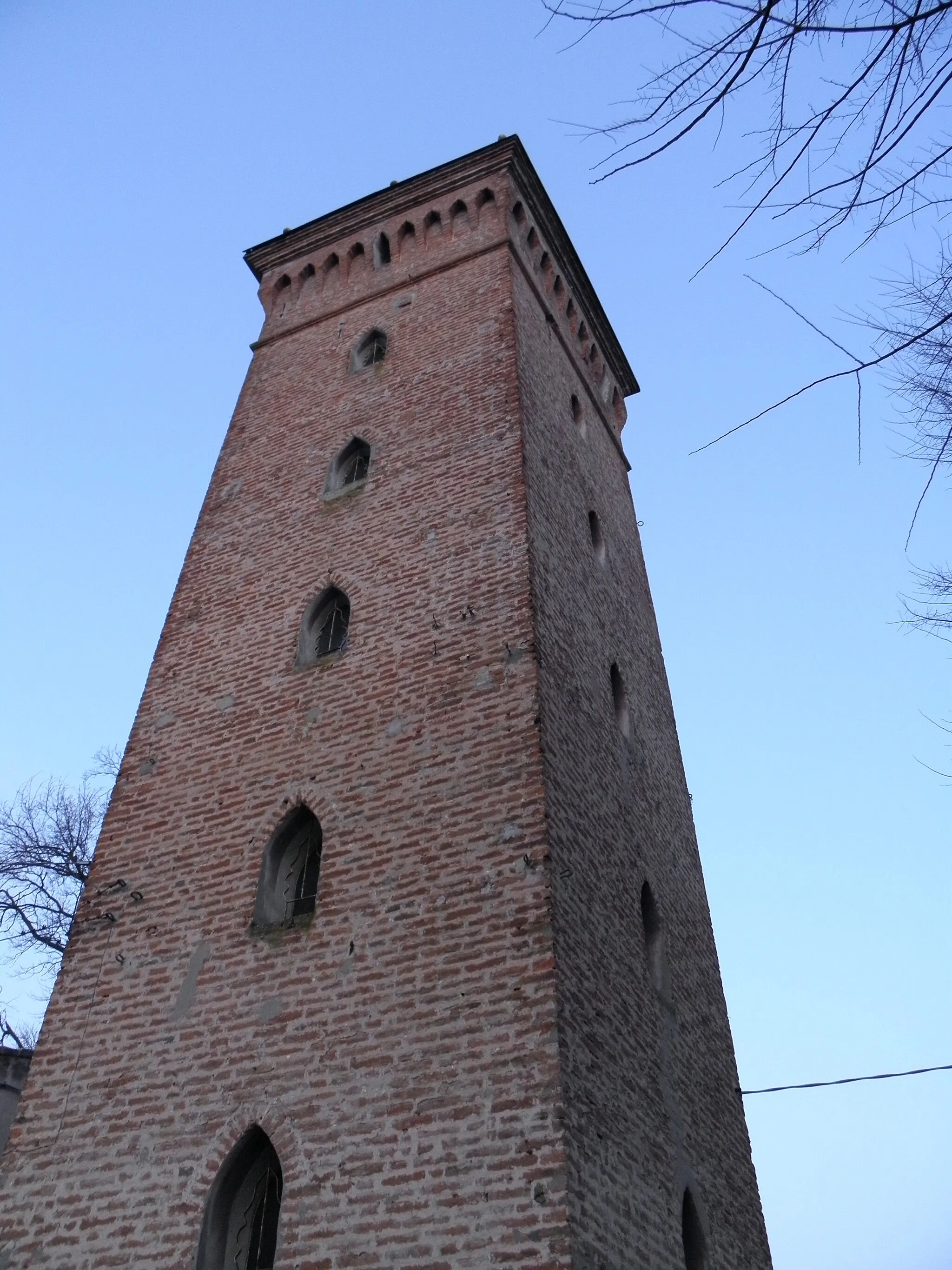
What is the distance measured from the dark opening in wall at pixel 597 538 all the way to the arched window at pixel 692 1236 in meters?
6.18

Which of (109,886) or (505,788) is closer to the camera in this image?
(505,788)

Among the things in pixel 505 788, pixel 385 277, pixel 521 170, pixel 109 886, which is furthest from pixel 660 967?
pixel 521 170

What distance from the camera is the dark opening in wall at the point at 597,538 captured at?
1129 centimetres

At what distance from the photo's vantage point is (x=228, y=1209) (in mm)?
6199

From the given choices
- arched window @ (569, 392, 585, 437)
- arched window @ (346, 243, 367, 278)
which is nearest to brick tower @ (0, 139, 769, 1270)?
arched window @ (569, 392, 585, 437)

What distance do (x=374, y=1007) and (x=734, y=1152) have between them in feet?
12.8

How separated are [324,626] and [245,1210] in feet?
15.8

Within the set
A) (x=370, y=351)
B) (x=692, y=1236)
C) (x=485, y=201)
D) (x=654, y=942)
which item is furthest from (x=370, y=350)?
(x=692, y=1236)

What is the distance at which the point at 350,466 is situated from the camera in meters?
11.3

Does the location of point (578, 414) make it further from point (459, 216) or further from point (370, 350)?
point (459, 216)

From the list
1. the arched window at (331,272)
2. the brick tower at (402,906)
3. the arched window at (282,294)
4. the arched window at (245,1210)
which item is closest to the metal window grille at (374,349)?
the brick tower at (402,906)

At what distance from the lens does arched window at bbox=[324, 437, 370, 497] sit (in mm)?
10914

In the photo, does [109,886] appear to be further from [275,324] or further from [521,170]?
[521,170]

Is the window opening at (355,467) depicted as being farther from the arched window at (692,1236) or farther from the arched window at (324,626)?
the arched window at (692,1236)
